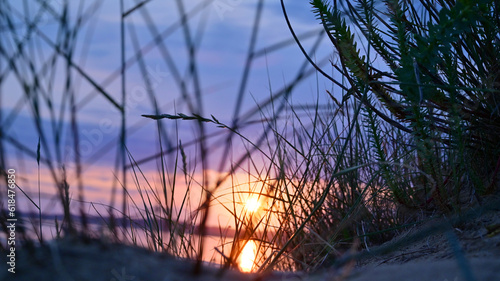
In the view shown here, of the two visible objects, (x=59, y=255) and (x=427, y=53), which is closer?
(x=59, y=255)

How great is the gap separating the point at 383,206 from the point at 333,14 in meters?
1.00

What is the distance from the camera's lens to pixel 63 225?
1.28m

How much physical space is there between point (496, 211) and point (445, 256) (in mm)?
340

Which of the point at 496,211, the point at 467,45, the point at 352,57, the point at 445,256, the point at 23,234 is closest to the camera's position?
the point at 23,234

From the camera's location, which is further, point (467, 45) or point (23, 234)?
point (467, 45)

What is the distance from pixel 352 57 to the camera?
171 centimetres

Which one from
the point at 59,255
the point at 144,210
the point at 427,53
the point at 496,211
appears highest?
the point at 427,53

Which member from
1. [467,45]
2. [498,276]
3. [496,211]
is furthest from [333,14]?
[498,276]

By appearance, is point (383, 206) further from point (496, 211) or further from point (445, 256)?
point (445, 256)

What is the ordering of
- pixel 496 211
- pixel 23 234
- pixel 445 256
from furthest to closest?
pixel 496 211
pixel 445 256
pixel 23 234

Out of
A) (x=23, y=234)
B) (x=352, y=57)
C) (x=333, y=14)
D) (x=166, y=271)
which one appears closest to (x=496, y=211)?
(x=352, y=57)

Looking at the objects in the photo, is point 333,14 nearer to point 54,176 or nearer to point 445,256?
point 445,256

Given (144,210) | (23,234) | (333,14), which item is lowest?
(23,234)

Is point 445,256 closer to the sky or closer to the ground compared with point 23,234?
closer to the ground
